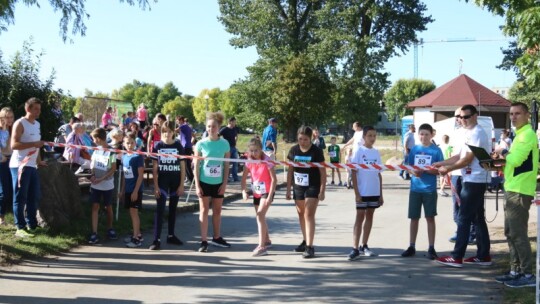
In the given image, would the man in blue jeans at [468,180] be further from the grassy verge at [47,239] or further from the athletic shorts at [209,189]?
the grassy verge at [47,239]

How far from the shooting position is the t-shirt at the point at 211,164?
370 inches

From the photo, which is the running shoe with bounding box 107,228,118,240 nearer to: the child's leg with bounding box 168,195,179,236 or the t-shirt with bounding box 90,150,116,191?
the t-shirt with bounding box 90,150,116,191

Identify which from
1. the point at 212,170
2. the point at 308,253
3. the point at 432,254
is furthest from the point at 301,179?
the point at 432,254

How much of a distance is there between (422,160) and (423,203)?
25.0 inches

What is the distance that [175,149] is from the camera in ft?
31.7

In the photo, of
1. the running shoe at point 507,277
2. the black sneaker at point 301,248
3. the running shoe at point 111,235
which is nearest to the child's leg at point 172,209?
the running shoe at point 111,235

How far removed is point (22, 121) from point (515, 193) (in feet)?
22.9

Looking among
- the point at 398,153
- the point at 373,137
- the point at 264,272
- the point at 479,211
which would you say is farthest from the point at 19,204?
the point at 398,153

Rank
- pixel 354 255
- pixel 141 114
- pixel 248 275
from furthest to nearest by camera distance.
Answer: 1. pixel 141 114
2. pixel 354 255
3. pixel 248 275

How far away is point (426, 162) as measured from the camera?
8.91m

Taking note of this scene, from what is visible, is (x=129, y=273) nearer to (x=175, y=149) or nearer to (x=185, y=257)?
(x=185, y=257)

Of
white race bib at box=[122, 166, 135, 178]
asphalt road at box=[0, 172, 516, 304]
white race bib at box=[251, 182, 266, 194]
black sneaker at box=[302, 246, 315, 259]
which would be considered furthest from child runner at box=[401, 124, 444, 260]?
white race bib at box=[122, 166, 135, 178]

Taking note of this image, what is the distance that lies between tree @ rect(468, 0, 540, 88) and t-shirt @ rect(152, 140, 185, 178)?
5.64 metres

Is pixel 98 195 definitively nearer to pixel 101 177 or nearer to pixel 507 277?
pixel 101 177
